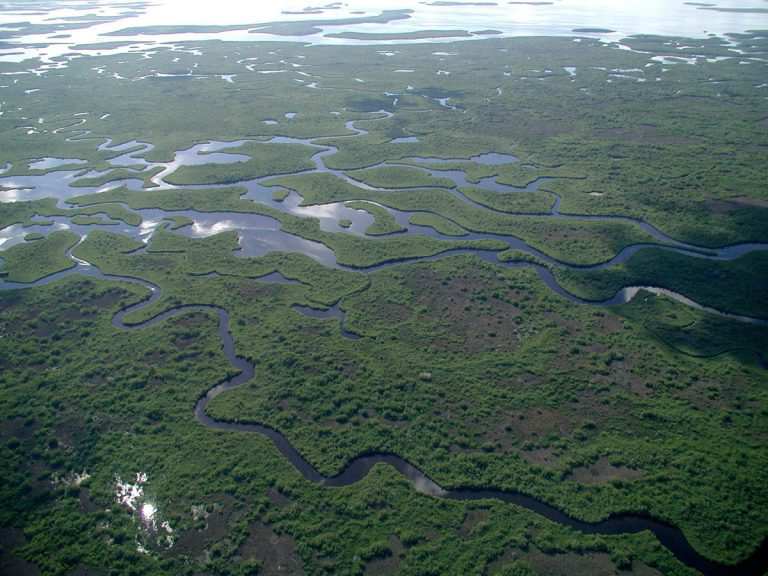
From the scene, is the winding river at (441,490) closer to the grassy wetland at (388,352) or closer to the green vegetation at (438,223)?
the grassy wetland at (388,352)

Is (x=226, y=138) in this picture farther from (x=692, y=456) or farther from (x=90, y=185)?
(x=692, y=456)

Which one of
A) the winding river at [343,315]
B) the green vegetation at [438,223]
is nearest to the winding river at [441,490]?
the winding river at [343,315]

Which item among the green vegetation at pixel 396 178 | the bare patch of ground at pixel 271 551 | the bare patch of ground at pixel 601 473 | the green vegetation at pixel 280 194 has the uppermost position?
the green vegetation at pixel 396 178

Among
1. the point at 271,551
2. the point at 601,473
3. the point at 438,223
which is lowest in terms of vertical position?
the point at 271,551

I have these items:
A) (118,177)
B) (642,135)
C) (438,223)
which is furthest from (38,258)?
Answer: (642,135)

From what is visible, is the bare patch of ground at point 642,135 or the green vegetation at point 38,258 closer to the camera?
the green vegetation at point 38,258

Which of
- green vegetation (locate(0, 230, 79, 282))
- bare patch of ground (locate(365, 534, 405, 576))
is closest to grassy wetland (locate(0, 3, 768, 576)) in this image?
bare patch of ground (locate(365, 534, 405, 576))

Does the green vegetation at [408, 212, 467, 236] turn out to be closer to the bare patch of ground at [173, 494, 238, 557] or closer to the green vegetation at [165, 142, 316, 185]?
the green vegetation at [165, 142, 316, 185]

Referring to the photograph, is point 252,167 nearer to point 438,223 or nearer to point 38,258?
point 38,258
